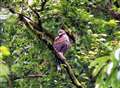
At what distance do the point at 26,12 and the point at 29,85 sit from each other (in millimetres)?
943

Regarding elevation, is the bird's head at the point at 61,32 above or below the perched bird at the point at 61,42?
above

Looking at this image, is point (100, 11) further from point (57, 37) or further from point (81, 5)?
point (57, 37)

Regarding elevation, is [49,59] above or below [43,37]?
below

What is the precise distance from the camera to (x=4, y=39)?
429cm

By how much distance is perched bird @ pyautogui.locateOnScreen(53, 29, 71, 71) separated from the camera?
384 centimetres

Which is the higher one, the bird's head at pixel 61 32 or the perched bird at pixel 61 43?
the bird's head at pixel 61 32

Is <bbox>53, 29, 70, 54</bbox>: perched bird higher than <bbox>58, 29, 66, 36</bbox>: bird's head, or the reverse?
<bbox>58, 29, 66, 36</bbox>: bird's head

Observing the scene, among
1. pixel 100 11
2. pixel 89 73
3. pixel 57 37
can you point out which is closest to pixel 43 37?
pixel 57 37

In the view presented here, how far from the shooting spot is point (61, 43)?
3832 millimetres

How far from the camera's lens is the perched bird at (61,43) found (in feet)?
12.6

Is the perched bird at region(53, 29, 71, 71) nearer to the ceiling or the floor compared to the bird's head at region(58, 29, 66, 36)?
nearer to the floor

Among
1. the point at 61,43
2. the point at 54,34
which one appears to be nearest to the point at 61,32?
the point at 54,34

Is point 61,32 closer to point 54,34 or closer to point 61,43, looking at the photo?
point 54,34

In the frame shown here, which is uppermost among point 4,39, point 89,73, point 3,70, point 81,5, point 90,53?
point 3,70
